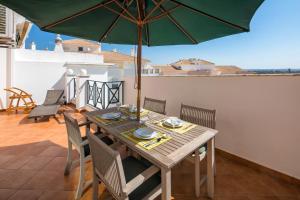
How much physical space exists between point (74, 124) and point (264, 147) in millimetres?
2582

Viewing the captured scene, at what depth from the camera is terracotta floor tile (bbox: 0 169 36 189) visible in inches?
77.7

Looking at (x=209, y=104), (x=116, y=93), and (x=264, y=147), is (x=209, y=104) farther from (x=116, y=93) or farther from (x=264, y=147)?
(x=116, y=93)

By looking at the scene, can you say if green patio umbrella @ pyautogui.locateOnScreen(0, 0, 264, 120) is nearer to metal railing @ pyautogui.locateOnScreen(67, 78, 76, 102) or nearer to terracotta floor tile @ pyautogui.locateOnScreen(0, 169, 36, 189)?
terracotta floor tile @ pyautogui.locateOnScreen(0, 169, 36, 189)

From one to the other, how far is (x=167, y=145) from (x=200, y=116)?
1.06 meters

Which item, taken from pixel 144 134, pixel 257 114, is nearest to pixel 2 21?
pixel 144 134

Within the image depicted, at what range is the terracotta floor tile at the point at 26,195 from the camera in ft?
5.89

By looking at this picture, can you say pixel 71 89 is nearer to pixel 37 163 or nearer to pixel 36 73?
pixel 36 73

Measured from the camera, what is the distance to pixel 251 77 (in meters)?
2.39

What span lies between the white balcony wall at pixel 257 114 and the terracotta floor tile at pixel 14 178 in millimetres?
2842

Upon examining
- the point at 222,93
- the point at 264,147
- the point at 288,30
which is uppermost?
the point at 288,30

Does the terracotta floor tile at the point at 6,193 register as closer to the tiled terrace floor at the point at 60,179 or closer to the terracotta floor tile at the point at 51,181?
the tiled terrace floor at the point at 60,179

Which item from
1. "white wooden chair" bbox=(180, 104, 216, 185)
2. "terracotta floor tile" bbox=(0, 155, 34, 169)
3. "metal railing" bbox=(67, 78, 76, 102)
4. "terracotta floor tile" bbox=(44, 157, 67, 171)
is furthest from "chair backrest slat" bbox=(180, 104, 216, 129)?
"metal railing" bbox=(67, 78, 76, 102)

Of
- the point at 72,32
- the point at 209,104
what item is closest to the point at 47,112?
the point at 72,32

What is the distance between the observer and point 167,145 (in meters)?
1.45
